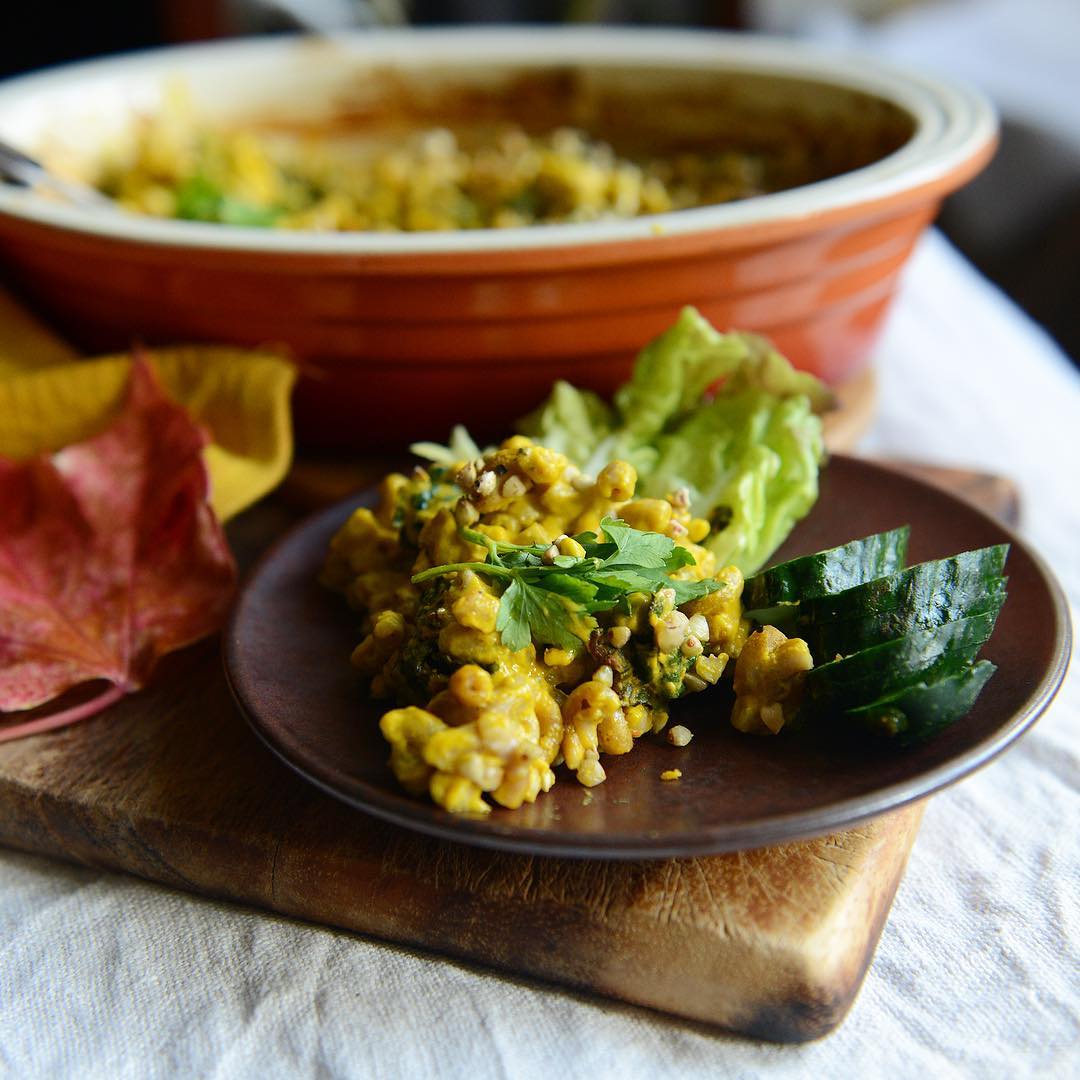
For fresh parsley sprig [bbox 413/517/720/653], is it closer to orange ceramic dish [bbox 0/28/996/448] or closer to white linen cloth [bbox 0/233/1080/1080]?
white linen cloth [bbox 0/233/1080/1080]

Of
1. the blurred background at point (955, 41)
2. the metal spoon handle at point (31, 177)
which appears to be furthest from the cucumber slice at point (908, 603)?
the blurred background at point (955, 41)

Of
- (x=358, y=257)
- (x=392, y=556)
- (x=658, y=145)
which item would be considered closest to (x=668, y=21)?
(x=658, y=145)

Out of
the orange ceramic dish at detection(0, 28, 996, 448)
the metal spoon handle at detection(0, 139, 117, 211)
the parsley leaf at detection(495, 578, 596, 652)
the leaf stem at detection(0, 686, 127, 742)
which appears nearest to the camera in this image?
the parsley leaf at detection(495, 578, 596, 652)

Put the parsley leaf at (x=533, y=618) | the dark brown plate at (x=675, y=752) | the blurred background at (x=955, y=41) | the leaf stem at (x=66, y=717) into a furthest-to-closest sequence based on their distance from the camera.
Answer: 1. the blurred background at (x=955, y=41)
2. the leaf stem at (x=66, y=717)
3. the parsley leaf at (x=533, y=618)
4. the dark brown plate at (x=675, y=752)

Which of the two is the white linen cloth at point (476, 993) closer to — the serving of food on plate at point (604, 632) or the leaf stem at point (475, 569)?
the serving of food on plate at point (604, 632)

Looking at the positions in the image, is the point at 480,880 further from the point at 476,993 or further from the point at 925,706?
the point at 925,706

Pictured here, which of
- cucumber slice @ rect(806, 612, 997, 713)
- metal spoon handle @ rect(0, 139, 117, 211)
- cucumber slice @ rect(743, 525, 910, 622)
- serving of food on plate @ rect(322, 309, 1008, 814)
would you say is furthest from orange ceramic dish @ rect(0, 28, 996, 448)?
cucumber slice @ rect(806, 612, 997, 713)

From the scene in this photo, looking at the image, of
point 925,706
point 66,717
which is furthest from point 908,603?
point 66,717
